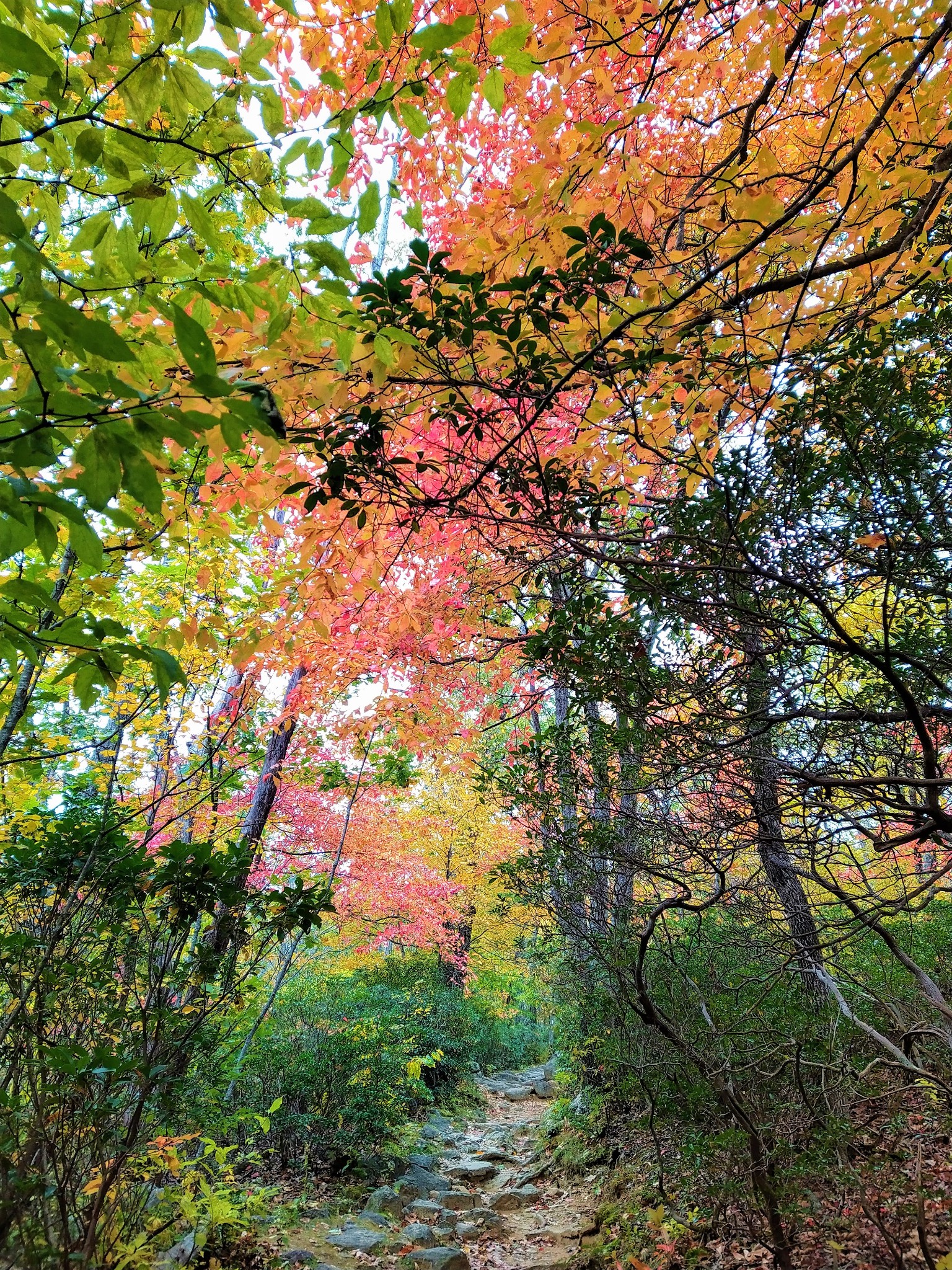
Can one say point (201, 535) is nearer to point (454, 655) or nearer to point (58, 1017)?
point (58, 1017)

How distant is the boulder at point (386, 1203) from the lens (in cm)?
550

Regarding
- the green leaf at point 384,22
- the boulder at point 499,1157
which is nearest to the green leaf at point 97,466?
the green leaf at point 384,22

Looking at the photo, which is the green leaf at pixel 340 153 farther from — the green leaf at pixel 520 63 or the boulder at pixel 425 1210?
the boulder at pixel 425 1210

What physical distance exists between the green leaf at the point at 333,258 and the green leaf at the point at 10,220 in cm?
63

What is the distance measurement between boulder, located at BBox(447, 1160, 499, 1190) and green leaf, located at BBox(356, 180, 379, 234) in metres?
8.48

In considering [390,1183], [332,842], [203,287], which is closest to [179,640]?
[203,287]

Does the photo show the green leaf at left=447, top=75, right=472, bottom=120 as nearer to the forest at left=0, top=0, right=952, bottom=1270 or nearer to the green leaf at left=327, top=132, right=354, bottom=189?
the forest at left=0, top=0, right=952, bottom=1270

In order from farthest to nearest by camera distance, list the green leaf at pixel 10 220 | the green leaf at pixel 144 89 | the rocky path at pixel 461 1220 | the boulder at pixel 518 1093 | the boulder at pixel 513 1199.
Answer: the boulder at pixel 518 1093
the boulder at pixel 513 1199
the rocky path at pixel 461 1220
the green leaf at pixel 144 89
the green leaf at pixel 10 220

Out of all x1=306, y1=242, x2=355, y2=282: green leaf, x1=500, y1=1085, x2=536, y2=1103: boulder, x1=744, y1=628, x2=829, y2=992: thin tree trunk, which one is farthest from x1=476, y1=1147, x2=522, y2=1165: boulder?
x1=306, y1=242, x2=355, y2=282: green leaf

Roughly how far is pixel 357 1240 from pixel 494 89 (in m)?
6.73

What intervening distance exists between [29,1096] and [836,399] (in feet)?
13.6

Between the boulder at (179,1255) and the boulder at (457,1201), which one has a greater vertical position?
the boulder at (179,1255)

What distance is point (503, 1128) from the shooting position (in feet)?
29.8

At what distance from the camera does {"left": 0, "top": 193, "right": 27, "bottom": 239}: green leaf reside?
0.77m
